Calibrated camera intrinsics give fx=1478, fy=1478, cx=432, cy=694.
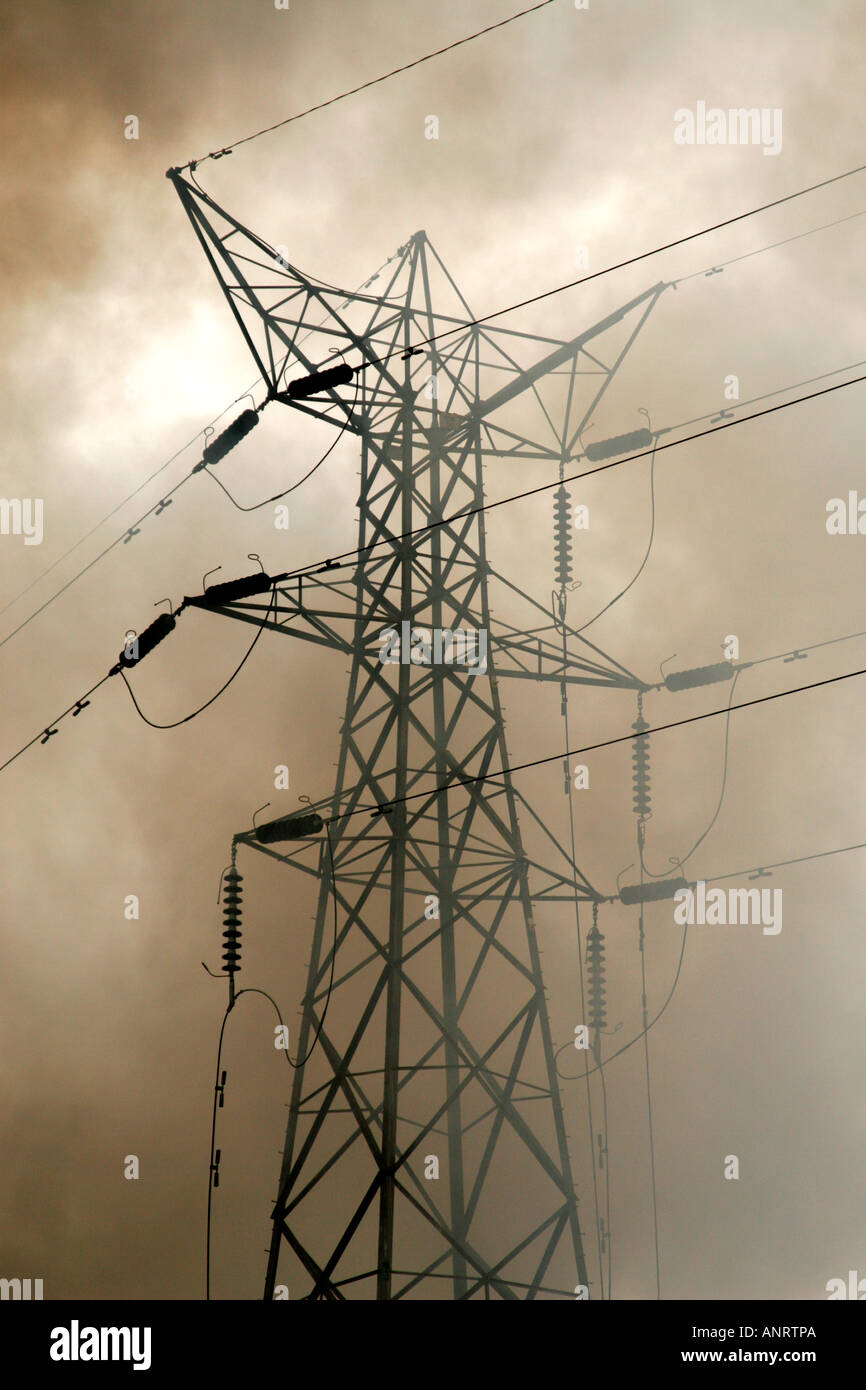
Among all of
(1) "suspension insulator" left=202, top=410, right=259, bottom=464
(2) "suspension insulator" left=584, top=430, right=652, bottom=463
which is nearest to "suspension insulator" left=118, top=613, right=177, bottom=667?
(1) "suspension insulator" left=202, top=410, right=259, bottom=464

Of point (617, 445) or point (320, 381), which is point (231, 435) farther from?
point (617, 445)

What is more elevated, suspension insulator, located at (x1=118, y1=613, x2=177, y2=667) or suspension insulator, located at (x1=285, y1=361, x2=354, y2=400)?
suspension insulator, located at (x1=285, y1=361, x2=354, y2=400)

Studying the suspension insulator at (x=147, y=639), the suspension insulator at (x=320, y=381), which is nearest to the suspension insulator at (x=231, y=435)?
the suspension insulator at (x=320, y=381)

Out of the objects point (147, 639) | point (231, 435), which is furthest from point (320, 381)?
point (147, 639)

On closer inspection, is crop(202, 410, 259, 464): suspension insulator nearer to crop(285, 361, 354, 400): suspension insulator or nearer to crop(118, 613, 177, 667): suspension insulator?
crop(285, 361, 354, 400): suspension insulator

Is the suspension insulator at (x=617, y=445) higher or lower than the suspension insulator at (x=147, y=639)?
higher

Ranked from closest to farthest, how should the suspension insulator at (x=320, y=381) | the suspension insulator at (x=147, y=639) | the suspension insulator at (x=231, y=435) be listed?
the suspension insulator at (x=320, y=381) → the suspension insulator at (x=147, y=639) → the suspension insulator at (x=231, y=435)

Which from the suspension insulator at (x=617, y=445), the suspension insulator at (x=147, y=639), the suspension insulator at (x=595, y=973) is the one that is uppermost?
the suspension insulator at (x=617, y=445)

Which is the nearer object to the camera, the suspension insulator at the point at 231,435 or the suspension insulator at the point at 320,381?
the suspension insulator at the point at 320,381

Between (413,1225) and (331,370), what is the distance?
1905 cm

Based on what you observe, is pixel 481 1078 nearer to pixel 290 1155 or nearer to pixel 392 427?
pixel 290 1155

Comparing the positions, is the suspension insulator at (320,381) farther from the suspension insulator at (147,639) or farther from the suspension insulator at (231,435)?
the suspension insulator at (147,639)

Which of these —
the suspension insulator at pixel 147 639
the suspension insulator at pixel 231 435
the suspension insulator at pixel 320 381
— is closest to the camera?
the suspension insulator at pixel 320 381
